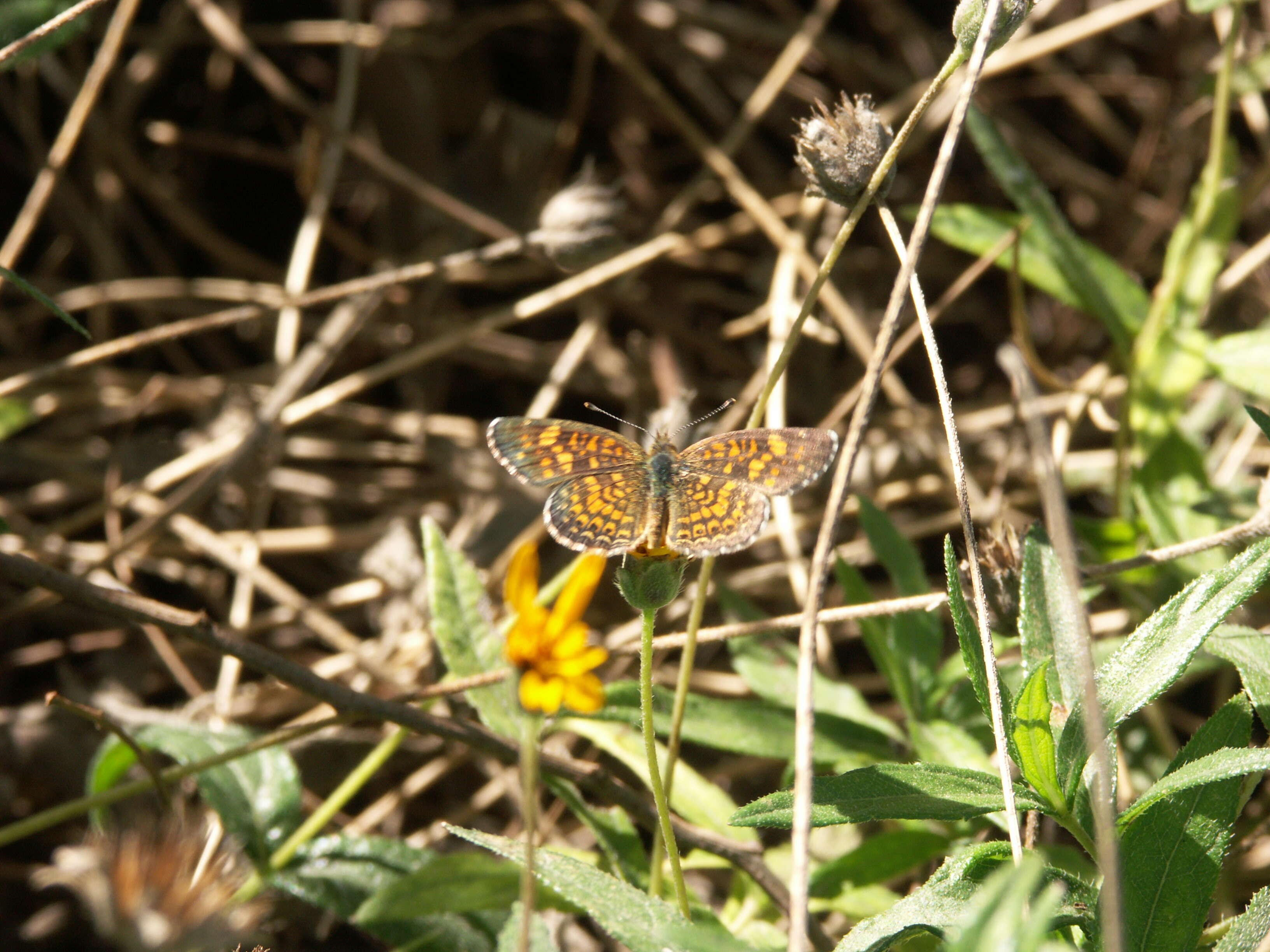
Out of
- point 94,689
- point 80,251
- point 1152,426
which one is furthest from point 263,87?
point 1152,426

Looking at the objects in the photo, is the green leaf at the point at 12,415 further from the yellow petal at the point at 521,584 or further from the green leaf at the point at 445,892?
the yellow petal at the point at 521,584

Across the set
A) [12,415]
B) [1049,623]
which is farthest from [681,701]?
[12,415]

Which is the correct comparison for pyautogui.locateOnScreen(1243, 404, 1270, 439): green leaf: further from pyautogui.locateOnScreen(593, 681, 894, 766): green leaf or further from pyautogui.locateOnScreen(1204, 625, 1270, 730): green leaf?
pyautogui.locateOnScreen(593, 681, 894, 766): green leaf

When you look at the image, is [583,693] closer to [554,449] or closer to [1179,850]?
[554,449]

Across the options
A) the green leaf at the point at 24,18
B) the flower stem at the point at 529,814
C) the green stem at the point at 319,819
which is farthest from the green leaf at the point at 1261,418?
the green leaf at the point at 24,18

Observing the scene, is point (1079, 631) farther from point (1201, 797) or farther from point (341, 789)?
point (341, 789)

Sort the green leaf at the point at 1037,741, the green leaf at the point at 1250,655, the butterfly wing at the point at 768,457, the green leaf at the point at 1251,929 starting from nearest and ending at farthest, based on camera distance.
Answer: the green leaf at the point at 1251,929
the green leaf at the point at 1037,741
the green leaf at the point at 1250,655
the butterfly wing at the point at 768,457
